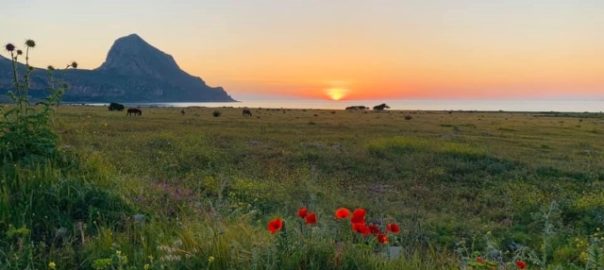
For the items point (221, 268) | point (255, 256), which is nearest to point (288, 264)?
point (255, 256)

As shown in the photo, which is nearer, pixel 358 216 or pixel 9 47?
Answer: pixel 358 216

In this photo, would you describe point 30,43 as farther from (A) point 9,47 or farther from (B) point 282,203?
(B) point 282,203

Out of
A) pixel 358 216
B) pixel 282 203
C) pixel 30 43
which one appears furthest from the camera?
pixel 282 203

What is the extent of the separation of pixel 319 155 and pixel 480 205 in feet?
23.6

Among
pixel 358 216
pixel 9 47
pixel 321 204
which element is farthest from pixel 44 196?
pixel 321 204

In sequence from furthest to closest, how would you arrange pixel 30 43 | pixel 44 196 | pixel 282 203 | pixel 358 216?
pixel 282 203 < pixel 30 43 < pixel 44 196 < pixel 358 216

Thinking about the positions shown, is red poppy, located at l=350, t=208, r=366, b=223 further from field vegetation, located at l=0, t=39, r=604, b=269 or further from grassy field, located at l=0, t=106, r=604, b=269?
grassy field, located at l=0, t=106, r=604, b=269

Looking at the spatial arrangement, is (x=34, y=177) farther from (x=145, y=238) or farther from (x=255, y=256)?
(x=255, y=256)

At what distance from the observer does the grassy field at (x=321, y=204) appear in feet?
13.3

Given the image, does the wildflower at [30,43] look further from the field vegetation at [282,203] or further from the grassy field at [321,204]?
the grassy field at [321,204]

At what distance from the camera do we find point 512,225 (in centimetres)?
912

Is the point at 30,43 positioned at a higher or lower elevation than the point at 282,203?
higher

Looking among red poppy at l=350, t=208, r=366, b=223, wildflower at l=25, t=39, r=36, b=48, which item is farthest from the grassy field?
wildflower at l=25, t=39, r=36, b=48

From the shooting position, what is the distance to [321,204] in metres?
9.66
